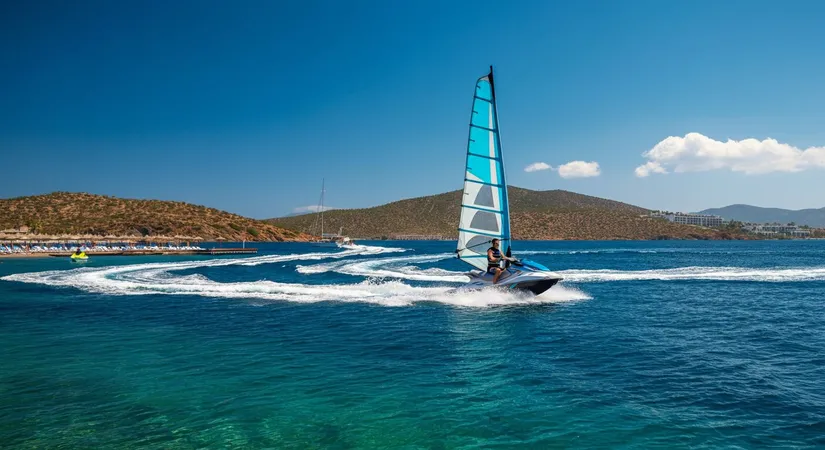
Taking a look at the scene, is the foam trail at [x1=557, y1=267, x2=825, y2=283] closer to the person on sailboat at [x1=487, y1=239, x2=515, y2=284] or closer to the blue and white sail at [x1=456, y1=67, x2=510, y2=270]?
the blue and white sail at [x1=456, y1=67, x2=510, y2=270]

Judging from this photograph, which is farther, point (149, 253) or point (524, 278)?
point (149, 253)

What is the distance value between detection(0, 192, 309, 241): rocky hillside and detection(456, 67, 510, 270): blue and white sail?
114217mm

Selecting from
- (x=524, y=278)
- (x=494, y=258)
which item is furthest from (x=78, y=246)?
(x=524, y=278)

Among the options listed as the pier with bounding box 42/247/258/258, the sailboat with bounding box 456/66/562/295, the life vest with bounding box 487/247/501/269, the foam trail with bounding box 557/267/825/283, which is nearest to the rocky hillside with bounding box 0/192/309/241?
the pier with bounding box 42/247/258/258

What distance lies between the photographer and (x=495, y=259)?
25953 millimetres

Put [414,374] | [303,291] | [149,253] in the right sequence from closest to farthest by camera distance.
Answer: [414,374]
[303,291]
[149,253]

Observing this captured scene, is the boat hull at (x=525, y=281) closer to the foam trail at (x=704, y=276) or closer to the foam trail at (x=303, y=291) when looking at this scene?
the foam trail at (x=303, y=291)

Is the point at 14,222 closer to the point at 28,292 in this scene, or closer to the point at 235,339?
the point at 28,292

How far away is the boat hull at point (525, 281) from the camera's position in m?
24.8

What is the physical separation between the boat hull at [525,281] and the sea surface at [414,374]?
593 millimetres

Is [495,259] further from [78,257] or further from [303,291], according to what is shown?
[78,257]

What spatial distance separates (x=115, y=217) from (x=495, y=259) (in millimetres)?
130974

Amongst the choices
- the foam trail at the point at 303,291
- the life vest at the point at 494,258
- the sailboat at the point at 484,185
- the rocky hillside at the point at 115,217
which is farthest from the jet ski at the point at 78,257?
the life vest at the point at 494,258

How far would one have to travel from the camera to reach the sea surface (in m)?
8.93
